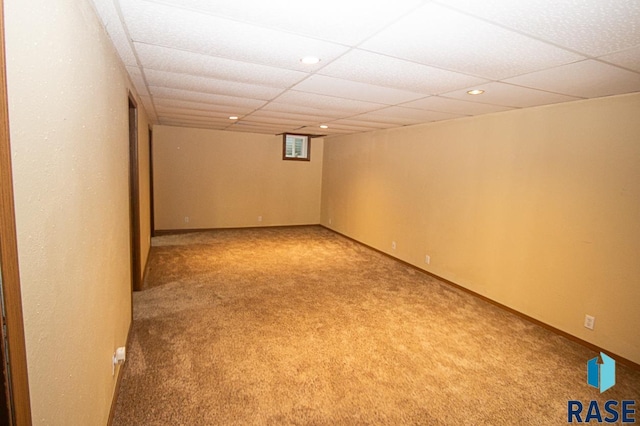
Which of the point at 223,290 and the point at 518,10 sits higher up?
the point at 518,10

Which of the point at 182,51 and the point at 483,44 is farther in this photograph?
the point at 182,51

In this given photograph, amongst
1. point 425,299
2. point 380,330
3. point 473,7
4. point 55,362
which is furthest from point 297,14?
point 425,299

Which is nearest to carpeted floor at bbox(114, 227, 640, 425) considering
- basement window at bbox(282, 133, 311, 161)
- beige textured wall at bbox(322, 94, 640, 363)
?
beige textured wall at bbox(322, 94, 640, 363)

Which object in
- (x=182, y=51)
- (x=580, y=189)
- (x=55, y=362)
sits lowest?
(x=55, y=362)

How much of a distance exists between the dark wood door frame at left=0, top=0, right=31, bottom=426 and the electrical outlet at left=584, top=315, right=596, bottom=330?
12.6 feet

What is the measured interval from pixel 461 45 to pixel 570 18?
50 cm

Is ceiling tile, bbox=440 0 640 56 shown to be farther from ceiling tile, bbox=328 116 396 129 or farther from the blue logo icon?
ceiling tile, bbox=328 116 396 129

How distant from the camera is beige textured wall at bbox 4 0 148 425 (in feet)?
2.68

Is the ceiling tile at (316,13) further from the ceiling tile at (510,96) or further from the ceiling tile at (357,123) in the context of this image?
the ceiling tile at (357,123)

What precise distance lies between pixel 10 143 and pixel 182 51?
5.43ft

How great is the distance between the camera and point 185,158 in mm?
6727

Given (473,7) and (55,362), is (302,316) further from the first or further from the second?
(473,7)

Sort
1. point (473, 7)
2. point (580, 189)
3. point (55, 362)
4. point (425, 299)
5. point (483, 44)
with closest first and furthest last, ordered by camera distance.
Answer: point (55, 362) → point (473, 7) → point (483, 44) → point (580, 189) → point (425, 299)

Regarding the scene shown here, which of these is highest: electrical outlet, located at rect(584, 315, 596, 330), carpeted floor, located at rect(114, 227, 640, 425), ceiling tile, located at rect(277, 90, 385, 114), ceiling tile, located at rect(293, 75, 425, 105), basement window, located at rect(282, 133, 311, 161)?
ceiling tile, located at rect(293, 75, 425, 105)
